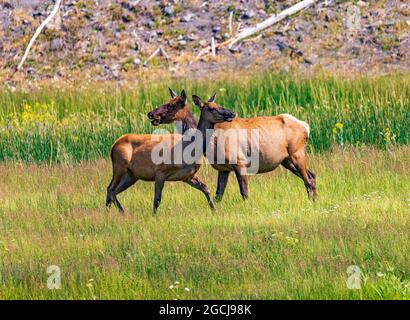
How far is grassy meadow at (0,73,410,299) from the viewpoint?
1052cm

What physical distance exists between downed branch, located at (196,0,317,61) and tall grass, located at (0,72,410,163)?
4928mm

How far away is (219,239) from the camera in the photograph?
11992 millimetres

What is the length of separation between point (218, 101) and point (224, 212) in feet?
25.7

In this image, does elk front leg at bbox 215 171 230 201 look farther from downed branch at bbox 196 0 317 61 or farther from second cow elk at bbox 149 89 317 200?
downed branch at bbox 196 0 317 61

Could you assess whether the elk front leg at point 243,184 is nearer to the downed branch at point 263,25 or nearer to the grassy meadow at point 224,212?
the grassy meadow at point 224,212

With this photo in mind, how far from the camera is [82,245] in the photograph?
1208 centimetres

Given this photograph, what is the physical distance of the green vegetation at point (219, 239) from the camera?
10320 millimetres

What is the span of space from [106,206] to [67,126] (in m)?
5.52

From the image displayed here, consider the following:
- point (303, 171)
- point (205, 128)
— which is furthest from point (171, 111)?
point (303, 171)

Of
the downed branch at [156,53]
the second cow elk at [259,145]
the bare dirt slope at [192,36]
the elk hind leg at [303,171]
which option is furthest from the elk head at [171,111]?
the downed branch at [156,53]

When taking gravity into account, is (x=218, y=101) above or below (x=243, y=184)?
above

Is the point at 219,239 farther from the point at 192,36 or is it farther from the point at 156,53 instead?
the point at 192,36

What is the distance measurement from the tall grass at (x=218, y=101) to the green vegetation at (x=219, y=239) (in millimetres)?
1986

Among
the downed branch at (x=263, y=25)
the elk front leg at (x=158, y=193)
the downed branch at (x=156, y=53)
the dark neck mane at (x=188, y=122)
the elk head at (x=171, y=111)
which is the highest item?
the downed branch at (x=263, y=25)
